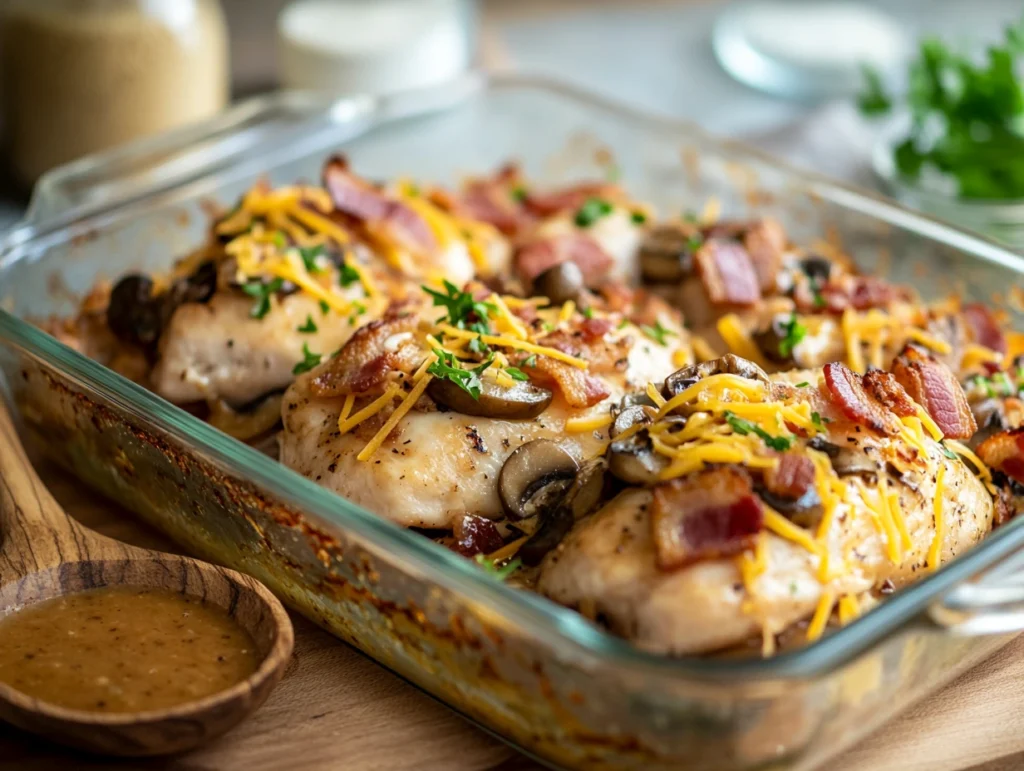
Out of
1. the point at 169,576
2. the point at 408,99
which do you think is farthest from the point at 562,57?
the point at 169,576

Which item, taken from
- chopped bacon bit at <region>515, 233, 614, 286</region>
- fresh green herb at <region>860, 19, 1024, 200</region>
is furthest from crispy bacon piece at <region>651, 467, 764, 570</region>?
fresh green herb at <region>860, 19, 1024, 200</region>

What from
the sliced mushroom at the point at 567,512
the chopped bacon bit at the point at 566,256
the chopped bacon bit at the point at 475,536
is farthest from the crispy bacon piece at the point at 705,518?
the chopped bacon bit at the point at 566,256

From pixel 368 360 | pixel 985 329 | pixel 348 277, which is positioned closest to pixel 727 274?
pixel 985 329

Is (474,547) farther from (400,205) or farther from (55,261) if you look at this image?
(55,261)

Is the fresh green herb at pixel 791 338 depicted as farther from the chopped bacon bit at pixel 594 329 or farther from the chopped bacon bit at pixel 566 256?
the chopped bacon bit at pixel 566 256

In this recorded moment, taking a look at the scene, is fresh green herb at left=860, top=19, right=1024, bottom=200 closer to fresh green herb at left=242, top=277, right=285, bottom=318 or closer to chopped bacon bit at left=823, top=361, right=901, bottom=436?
chopped bacon bit at left=823, top=361, right=901, bottom=436
